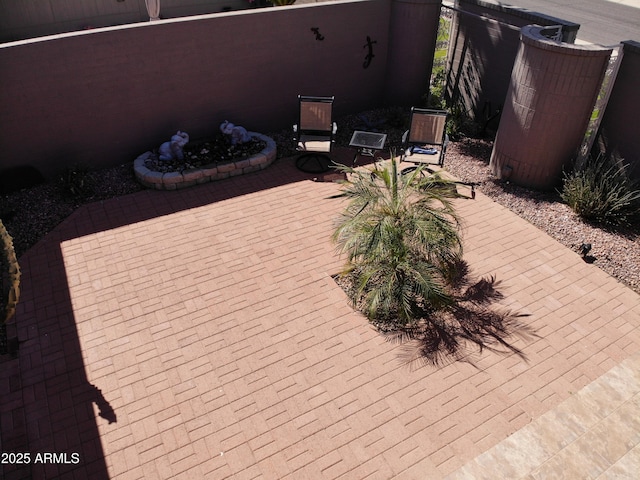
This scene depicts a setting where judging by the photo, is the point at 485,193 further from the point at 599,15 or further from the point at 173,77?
the point at 599,15

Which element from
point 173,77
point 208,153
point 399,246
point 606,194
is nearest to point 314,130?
point 208,153

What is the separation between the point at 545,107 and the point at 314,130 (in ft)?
12.8

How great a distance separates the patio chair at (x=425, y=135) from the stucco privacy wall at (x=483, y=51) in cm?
193

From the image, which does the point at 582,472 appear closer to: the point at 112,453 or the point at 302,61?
the point at 112,453

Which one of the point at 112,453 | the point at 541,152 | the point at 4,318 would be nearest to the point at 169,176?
the point at 4,318

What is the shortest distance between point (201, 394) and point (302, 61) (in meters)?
6.85

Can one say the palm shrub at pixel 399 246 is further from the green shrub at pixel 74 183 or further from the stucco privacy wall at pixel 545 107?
the green shrub at pixel 74 183

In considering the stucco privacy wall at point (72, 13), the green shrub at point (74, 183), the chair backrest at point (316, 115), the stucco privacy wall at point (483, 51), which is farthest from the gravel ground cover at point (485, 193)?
the stucco privacy wall at point (72, 13)

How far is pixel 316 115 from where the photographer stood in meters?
9.12

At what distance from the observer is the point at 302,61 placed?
972 centimetres

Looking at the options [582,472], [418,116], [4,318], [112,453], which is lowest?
[112,453]

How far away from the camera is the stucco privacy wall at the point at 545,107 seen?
7.36 m

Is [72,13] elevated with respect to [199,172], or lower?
elevated

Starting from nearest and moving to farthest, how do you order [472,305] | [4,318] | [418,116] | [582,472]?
1. [582,472]
2. [4,318]
3. [472,305]
4. [418,116]
